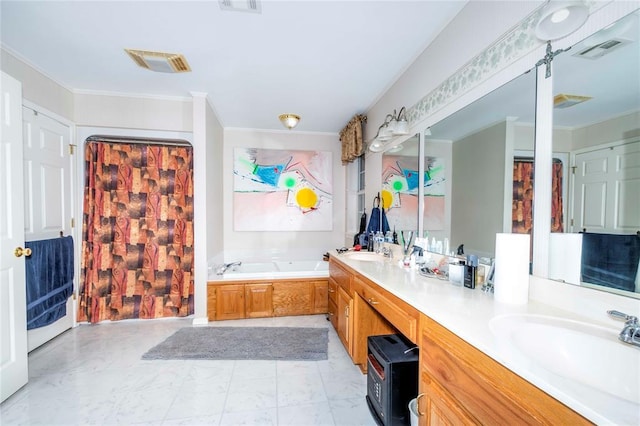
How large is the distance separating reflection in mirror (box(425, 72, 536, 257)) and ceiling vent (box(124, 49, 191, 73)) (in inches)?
88.7

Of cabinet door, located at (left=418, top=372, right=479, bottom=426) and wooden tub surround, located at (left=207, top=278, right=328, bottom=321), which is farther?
wooden tub surround, located at (left=207, top=278, right=328, bottom=321)

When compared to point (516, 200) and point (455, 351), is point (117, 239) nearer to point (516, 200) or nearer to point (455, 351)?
point (455, 351)

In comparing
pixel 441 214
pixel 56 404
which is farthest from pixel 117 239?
pixel 441 214

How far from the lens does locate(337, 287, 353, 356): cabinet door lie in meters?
2.12

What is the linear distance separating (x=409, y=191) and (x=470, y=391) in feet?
5.41

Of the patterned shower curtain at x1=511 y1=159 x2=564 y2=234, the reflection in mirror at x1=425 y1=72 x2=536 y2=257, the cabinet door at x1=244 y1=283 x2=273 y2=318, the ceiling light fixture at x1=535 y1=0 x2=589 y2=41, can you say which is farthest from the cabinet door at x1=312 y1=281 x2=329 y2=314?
the ceiling light fixture at x1=535 y1=0 x2=589 y2=41

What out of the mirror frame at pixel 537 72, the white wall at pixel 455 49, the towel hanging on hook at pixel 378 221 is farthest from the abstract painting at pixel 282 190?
the mirror frame at pixel 537 72

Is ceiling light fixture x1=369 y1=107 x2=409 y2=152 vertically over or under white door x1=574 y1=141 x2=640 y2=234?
over

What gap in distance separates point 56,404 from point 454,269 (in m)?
2.68

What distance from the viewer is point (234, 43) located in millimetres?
2031

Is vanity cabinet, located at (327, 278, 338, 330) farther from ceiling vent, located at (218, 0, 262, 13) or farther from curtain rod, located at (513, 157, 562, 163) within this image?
ceiling vent, located at (218, 0, 262, 13)

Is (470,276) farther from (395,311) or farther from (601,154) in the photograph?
(601,154)

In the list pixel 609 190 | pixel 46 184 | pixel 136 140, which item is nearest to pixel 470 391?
pixel 609 190

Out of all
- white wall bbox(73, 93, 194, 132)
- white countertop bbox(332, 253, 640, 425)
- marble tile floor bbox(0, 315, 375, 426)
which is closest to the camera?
white countertop bbox(332, 253, 640, 425)
